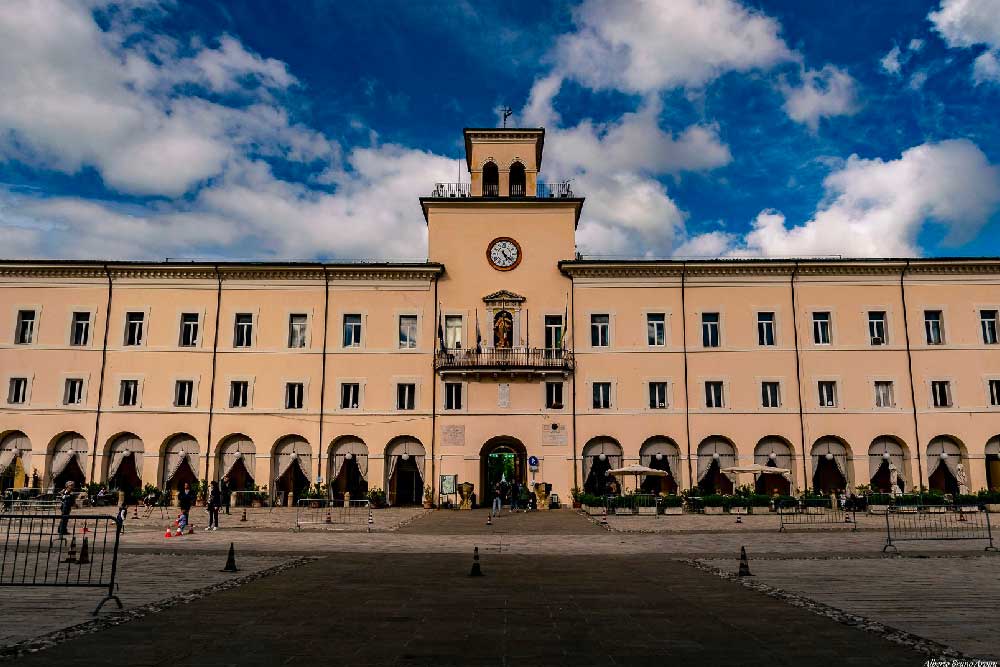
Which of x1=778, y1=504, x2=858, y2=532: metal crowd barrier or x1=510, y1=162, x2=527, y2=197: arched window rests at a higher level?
x1=510, y1=162, x2=527, y2=197: arched window

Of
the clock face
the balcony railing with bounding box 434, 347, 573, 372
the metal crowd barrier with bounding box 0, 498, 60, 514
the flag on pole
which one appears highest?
the clock face

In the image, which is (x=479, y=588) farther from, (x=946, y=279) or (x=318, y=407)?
(x=946, y=279)

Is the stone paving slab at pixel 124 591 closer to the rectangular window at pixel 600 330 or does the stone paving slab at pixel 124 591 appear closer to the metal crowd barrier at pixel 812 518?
the metal crowd barrier at pixel 812 518

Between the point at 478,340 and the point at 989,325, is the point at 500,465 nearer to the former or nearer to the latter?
the point at 478,340

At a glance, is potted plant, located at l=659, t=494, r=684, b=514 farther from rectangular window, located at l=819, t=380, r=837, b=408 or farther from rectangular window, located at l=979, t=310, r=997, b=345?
rectangular window, located at l=979, t=310, r=997, b=345

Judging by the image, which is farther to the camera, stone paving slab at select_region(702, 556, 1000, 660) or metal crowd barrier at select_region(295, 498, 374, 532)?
metal crowd barrier at select_region(295, 498, 374, 532)

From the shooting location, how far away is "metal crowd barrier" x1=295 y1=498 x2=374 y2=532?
31.1 metres

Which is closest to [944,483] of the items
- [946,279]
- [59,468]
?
[946,279]

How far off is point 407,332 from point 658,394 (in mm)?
14620

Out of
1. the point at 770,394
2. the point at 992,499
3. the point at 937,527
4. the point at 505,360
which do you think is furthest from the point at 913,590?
the point at 992,499

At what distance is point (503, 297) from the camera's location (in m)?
42.4

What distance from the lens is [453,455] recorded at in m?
40.8

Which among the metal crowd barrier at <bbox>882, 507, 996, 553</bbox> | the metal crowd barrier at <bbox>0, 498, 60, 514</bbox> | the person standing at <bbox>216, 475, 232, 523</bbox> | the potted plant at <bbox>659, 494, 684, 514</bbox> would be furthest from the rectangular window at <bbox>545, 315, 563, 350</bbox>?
the metal crowd barrier at <bbox>0, 498, 60, 514</bbox>

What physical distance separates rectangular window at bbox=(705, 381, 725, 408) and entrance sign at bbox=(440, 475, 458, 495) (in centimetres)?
1454
